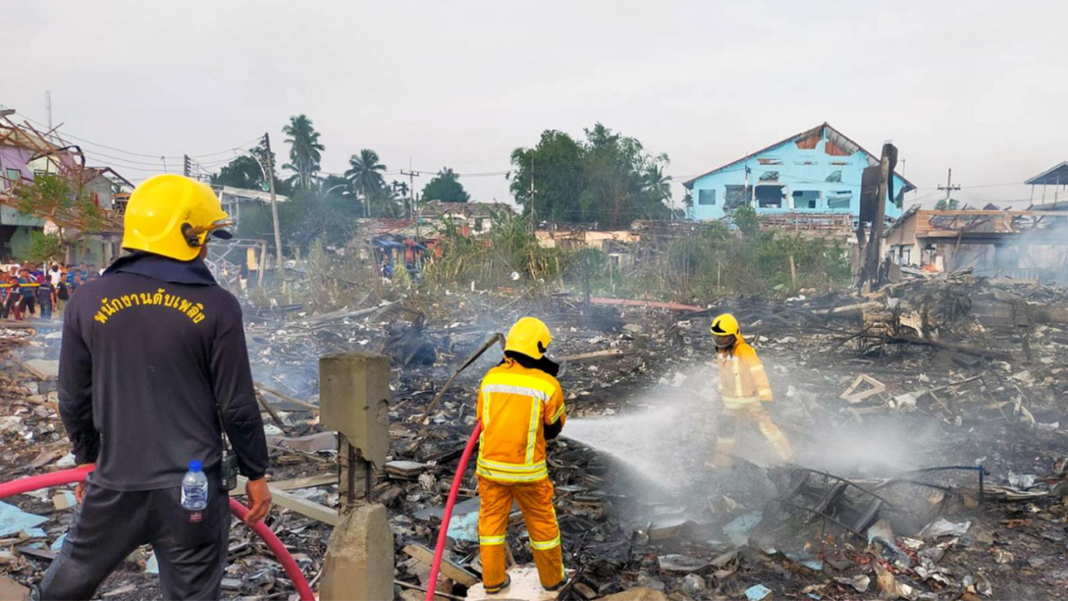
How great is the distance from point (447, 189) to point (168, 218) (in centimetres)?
6853

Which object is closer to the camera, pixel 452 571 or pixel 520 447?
pixel 520 447

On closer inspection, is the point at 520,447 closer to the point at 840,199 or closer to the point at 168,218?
the point at 168,218

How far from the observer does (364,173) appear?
63.6 meters

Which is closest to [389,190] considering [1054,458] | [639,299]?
[639,299]

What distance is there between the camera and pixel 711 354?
1172 centimetres

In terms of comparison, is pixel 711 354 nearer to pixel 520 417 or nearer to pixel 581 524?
pixel 581 524

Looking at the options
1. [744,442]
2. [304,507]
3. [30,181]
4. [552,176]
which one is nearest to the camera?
[304,507]

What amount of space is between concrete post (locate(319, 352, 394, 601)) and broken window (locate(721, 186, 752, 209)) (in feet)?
133

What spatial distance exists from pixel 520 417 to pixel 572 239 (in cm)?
1977

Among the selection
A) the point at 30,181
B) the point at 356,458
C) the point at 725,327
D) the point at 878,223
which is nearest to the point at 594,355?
the point at 725,327

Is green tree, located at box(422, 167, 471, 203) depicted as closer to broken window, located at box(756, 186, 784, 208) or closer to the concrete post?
broken window, located at box(756, 186, 784, 208)

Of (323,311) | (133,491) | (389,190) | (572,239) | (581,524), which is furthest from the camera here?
(389,190)

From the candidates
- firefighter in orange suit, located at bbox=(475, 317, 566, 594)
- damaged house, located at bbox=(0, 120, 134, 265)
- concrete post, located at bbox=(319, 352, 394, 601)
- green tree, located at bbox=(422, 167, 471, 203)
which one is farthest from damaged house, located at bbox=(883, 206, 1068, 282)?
green tree, located at bbox=(422, 167, 471, 203)

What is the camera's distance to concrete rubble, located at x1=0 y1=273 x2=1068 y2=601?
4.29m
